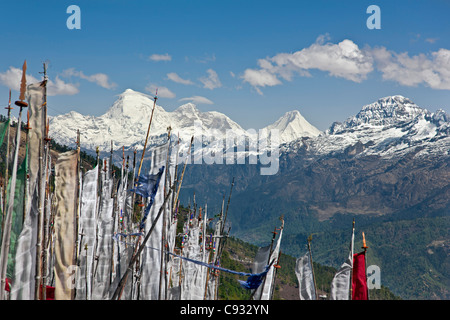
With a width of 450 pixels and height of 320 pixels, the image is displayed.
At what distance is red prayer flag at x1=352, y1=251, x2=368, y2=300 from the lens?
32594 mm

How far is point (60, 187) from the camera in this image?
2831 centimetres

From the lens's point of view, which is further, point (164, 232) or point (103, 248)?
point (103, 248)

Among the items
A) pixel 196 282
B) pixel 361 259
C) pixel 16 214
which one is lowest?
pixel 196 282

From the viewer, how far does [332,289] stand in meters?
34.0

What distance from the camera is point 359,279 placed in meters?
33.0

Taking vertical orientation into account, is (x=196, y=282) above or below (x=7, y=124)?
below

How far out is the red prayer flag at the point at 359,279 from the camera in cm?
3259
